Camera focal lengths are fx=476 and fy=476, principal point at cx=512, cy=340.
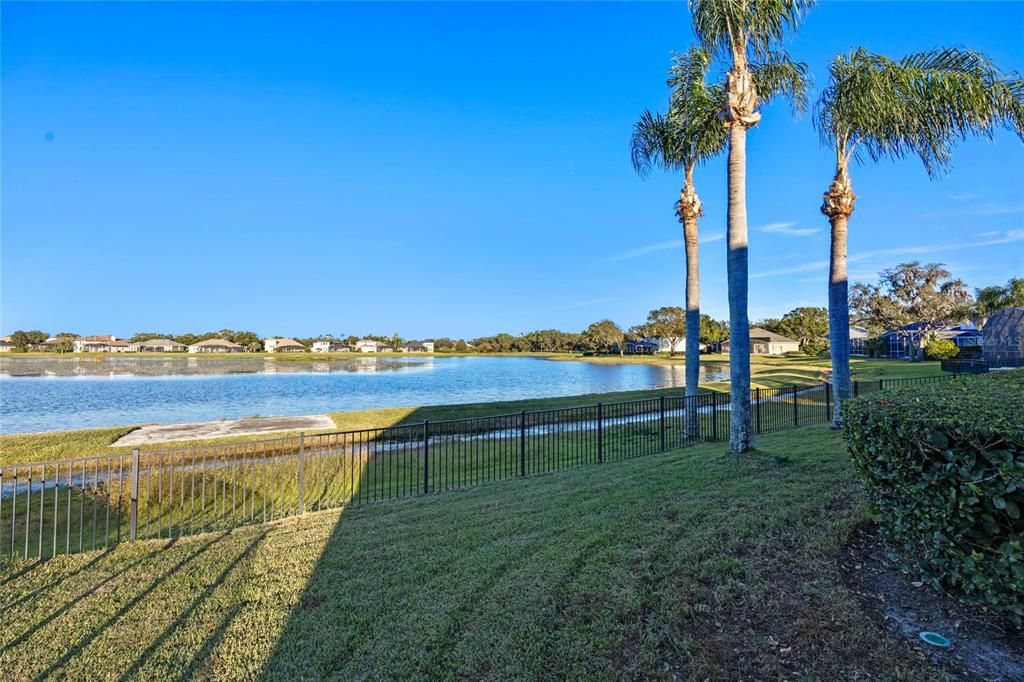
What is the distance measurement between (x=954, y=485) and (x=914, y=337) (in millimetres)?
61342

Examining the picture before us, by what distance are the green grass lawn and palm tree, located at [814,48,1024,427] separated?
6.25m

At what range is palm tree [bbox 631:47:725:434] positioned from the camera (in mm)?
10297

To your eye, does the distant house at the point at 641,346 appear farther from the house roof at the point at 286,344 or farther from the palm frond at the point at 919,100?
the palm frond at the point at 919,100

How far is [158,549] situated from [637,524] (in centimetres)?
456

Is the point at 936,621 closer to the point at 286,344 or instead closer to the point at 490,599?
the point at 490,599

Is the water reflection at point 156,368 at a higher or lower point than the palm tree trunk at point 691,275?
lower

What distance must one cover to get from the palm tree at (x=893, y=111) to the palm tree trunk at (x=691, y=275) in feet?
8.86

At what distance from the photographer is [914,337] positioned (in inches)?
1946

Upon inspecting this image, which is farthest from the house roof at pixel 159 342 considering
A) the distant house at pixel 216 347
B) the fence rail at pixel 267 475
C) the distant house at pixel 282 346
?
the fence rail at pixel 267 475

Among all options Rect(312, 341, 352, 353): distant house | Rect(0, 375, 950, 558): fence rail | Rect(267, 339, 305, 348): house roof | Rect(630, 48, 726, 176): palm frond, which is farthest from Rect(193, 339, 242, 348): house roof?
Rect(630, 48, 726, 176): palm frond

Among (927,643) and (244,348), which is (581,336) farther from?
(927,643)

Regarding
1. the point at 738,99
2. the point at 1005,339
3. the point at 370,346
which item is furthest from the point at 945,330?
the point at 370,346

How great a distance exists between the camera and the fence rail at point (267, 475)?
603 centimetres

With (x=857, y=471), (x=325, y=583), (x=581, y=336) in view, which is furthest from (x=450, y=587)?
(x=581, y=336)
